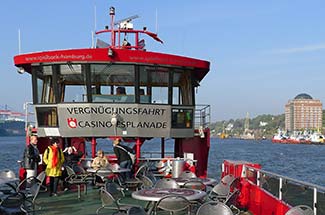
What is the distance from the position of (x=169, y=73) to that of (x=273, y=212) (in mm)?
6474

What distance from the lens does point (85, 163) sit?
50.1 ft

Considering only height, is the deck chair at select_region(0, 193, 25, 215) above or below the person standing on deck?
below

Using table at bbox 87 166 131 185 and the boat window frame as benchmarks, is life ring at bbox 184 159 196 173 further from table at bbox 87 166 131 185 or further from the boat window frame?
table at bbox 87 166 131 185

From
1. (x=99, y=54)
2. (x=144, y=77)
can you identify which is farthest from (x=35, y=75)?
(x=144, y=77)

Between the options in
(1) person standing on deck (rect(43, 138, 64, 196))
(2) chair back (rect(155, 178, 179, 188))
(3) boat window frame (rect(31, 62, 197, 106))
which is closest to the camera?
(2) chair back (rect(155, 178, 179, 188))

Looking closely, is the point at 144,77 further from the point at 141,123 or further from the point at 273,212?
the point at 273,212

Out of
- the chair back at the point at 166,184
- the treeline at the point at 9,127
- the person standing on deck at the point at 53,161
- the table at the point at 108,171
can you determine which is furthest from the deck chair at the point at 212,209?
the treeline at the point at 9,127

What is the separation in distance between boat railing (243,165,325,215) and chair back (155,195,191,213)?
Result: 1.86 meters

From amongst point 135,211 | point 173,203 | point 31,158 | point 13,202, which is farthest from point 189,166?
point 135,211

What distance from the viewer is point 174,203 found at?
24.4 feet

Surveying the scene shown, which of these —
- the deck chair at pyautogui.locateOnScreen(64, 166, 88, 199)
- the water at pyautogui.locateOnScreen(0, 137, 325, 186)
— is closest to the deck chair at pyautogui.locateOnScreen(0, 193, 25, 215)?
the deck chair at pyautogui.locateOnScreen(64, 166, 88, 199)

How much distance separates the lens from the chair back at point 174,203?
7395 mm

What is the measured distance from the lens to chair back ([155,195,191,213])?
7.39m

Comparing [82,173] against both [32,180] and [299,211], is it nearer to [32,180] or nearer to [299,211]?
[32,180]
